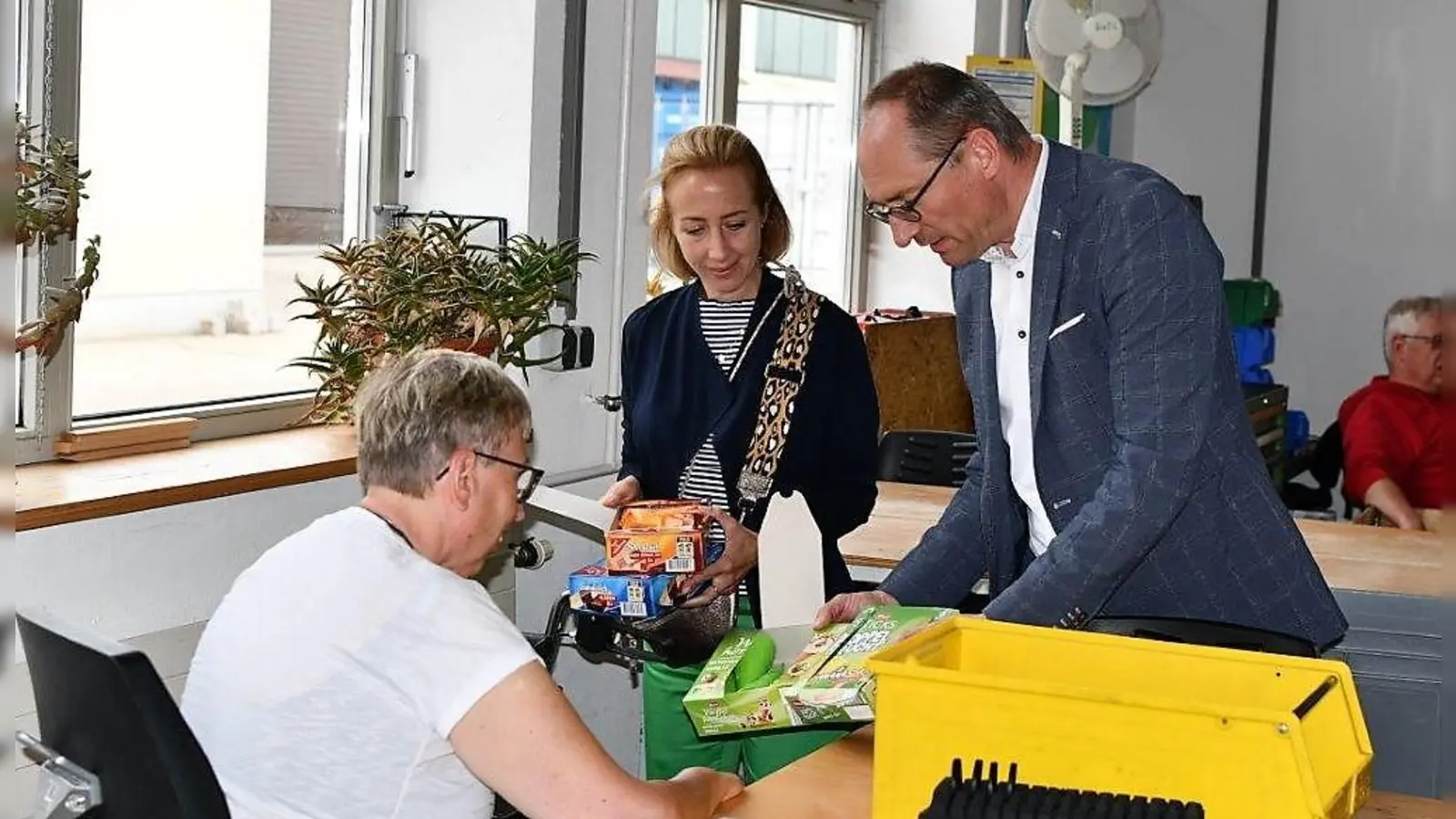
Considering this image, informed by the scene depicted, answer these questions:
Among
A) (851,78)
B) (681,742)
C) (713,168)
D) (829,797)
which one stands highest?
(851,78)

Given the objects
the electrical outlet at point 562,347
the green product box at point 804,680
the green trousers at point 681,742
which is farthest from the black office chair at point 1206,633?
the electrical outlet at point 562,347

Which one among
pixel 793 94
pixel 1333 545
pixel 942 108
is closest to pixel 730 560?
pixel 942 108

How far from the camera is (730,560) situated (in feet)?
8.84

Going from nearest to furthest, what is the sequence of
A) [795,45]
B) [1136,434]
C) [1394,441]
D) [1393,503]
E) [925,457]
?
[1136,434], [925,457], [1393,503], [1394,441], [795,45]

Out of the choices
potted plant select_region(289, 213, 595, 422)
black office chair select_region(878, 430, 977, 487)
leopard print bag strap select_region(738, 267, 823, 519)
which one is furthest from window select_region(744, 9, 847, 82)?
leopard print bag strap select_region(738, 267, 823, 519)

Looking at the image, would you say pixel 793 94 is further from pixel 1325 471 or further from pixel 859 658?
pixel 859 658

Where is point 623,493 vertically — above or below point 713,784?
above

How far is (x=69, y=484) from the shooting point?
2.65 metres

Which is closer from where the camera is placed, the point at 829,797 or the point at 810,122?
the point at 829,797

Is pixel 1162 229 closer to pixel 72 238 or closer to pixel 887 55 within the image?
pixel 72 238

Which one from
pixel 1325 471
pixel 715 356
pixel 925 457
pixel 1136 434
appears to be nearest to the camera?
pixel 1136 434

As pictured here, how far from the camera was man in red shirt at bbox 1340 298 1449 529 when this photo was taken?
16.4 ft

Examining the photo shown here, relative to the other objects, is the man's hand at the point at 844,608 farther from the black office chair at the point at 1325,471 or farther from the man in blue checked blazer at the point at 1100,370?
the black office chair at the point at 1325,471

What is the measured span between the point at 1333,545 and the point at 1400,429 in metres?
1.56
